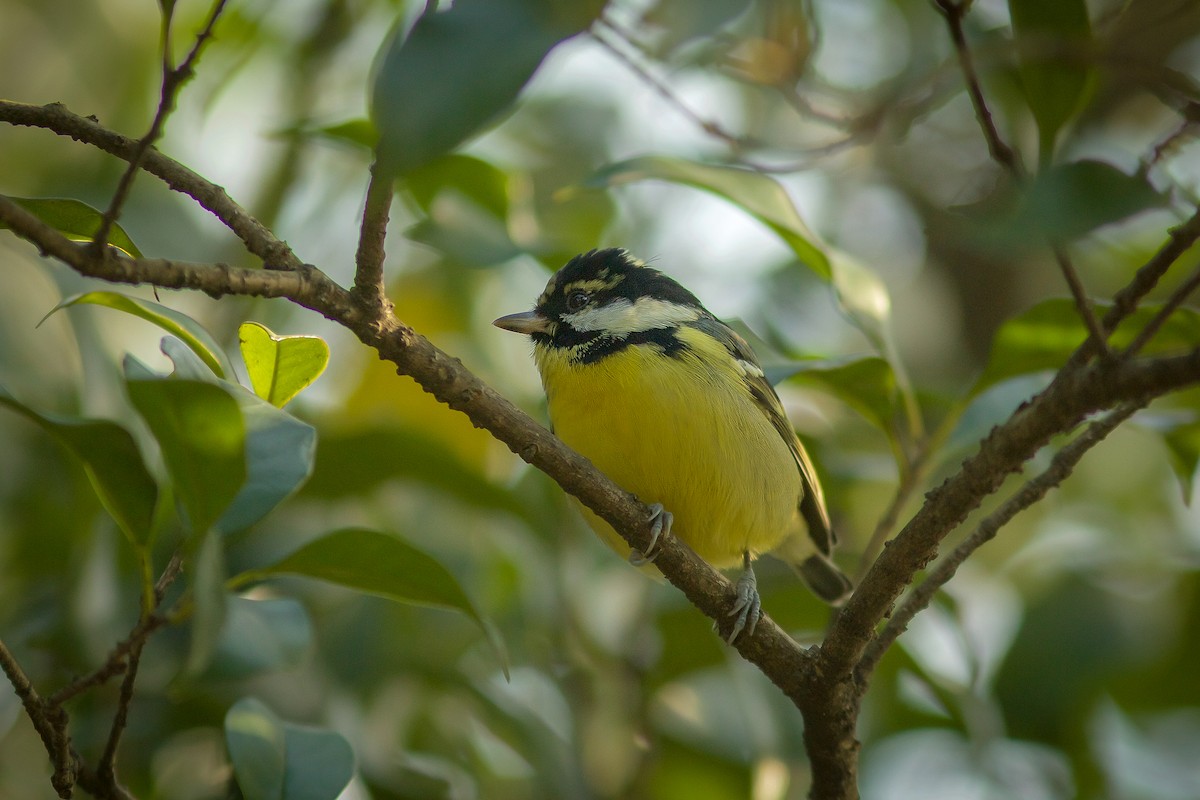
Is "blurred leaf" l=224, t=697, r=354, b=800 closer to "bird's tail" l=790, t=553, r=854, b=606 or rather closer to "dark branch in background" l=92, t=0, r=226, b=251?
"dark branch in background" l=92, t=0, r=226, b=251

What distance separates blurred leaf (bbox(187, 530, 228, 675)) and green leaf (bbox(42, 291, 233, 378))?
1.79ft

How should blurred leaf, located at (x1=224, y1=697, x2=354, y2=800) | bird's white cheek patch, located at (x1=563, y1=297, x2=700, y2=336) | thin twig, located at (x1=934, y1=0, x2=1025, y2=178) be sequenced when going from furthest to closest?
bird's white cheek patch, located at (x1=563, y1=297, x2=700, y2=336) → blurred leaf, located at (x1=224, y1=697, x2=354, y2=800) → thin twig, located at (x1=934, y1=0, x2=1025, y2=178)

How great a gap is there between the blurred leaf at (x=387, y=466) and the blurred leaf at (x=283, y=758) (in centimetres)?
128

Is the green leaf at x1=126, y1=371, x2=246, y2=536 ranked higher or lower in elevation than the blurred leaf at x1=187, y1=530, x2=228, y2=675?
higher

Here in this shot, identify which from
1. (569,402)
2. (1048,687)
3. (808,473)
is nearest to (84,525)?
(569,402)

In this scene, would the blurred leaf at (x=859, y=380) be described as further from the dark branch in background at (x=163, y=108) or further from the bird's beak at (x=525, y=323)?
the dark branch in background at (x=163, y=108)

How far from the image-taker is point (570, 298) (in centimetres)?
Result: 401

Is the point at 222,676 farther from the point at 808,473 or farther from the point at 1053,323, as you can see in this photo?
the point at 1053,323

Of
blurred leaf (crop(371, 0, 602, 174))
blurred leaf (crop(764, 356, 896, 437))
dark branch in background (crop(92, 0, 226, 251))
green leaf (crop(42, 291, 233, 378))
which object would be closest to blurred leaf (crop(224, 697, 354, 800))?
green leaf (crop(42, 291, 233, 378))

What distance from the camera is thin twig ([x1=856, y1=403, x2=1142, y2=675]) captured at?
2.23m

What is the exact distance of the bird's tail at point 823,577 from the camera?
170 inches

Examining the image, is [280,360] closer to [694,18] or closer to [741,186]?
[694,18]

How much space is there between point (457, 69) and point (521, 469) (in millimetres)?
3074

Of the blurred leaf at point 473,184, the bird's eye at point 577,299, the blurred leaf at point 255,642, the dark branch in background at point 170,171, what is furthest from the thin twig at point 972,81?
the bird's eye at point 577,299
